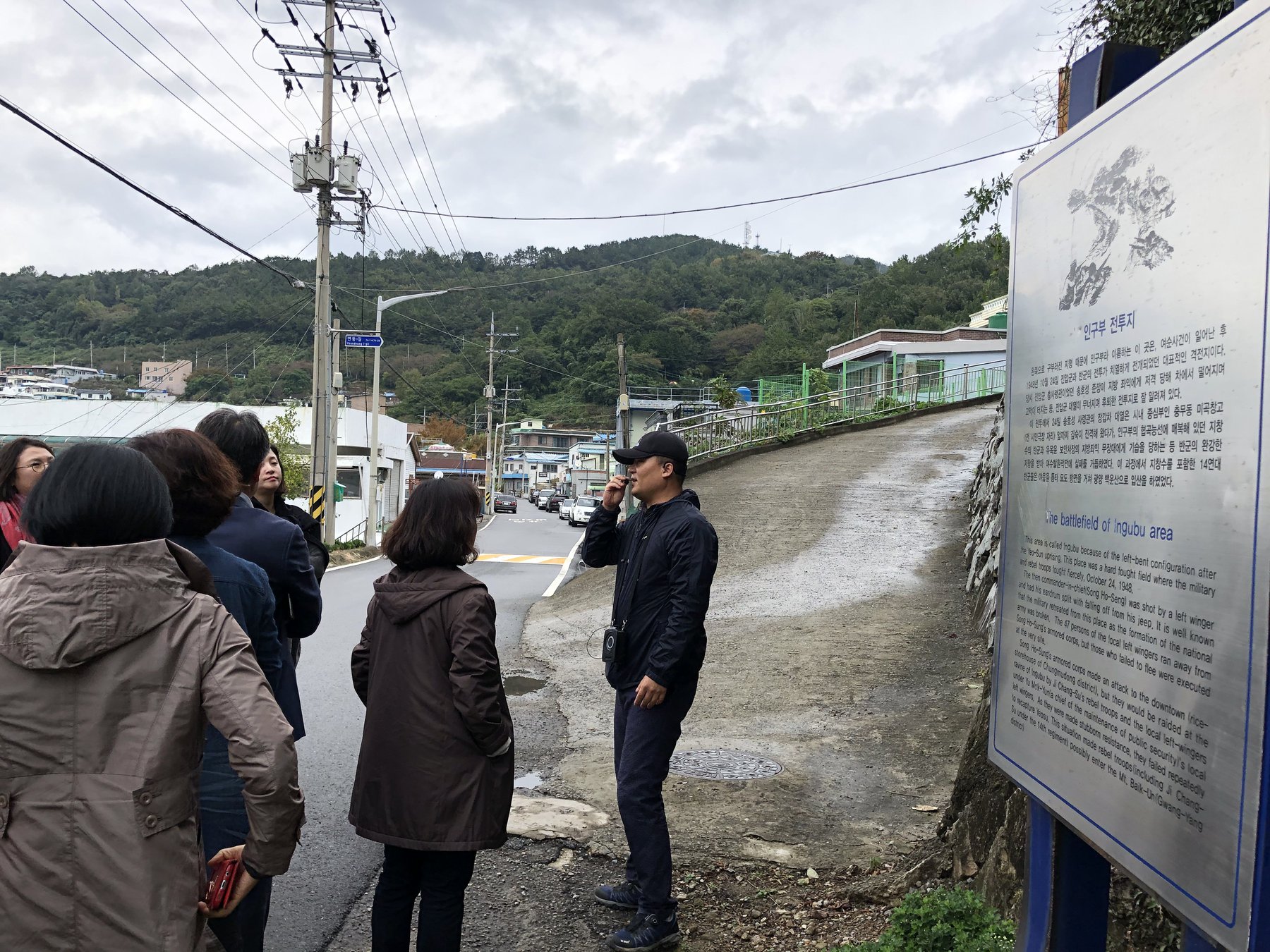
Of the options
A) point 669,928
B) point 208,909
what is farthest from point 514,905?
point 208,909

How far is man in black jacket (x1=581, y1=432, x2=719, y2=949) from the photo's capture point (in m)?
3.81

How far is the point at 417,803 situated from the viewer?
10.6 ft

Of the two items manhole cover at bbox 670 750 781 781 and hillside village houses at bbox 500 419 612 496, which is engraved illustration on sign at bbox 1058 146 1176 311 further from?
hillside village houses at bbox 500 419 612 496

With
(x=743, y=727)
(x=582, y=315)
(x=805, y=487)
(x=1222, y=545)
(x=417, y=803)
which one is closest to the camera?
(x=1222, y=545)

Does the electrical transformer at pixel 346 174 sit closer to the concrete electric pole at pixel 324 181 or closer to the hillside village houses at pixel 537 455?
the concrete electric pole at pixel 324 181

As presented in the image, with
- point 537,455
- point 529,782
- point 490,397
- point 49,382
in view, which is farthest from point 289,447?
point 537,455

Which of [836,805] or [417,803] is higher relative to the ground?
[417,803]

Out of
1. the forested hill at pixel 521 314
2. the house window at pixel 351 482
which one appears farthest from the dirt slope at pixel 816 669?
the house window at pixel 351 482

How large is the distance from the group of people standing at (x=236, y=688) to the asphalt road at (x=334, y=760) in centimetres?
92

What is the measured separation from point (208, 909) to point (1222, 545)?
6.99 feet

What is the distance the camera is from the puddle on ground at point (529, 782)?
5762mm

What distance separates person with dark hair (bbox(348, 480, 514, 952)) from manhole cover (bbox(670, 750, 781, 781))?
2.67 meters

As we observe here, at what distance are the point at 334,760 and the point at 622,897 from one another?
2770 mm

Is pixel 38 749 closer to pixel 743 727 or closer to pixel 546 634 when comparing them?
pixel 743 727
